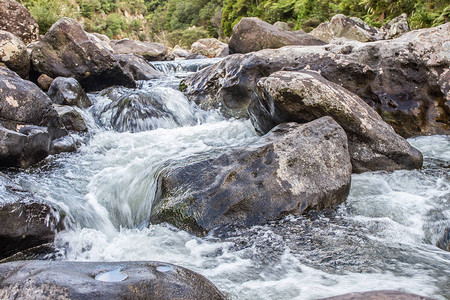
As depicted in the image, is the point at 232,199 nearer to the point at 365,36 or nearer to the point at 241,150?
A: the point at 241,150

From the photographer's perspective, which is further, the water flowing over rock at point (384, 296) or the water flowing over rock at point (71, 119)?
the water flowing over rock at point (71, 119)

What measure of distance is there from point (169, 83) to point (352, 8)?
673 inches

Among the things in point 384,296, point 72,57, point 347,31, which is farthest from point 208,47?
point 384,296

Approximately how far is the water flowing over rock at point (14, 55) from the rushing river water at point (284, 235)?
4064mm

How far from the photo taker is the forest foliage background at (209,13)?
15.5 meters

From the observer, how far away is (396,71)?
6090mm

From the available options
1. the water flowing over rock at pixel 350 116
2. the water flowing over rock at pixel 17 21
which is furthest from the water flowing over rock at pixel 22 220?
the water flowing over rock at pixel 17 21

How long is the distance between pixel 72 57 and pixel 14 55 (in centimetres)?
126

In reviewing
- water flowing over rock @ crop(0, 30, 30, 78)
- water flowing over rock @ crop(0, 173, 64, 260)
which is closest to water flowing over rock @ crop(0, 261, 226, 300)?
water flowing over rock @ crop(0, 173, 64, 260)

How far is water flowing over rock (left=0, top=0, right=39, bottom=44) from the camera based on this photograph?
11.8 metres

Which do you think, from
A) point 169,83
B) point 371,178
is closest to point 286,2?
point 169,83

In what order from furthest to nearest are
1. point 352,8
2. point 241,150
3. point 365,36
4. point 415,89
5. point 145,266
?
point 352,8, point 365,36, point 415,89, point 241,150, point 145,266

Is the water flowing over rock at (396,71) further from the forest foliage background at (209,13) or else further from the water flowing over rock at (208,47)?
the water flowing over rock at (208,47)

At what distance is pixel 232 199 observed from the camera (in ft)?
10.7
